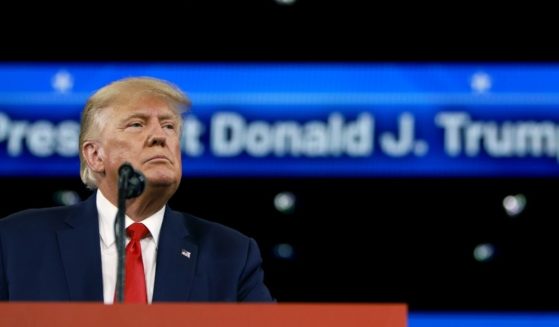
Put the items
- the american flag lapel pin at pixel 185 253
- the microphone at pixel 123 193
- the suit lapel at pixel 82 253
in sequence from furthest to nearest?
the american flag lapel pin at pixel 185 253 < the suit lapel at pixel 82 253 < the microphone at pixel 123 193

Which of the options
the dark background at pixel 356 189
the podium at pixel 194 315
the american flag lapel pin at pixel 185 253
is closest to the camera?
the podium at pixel 194 315

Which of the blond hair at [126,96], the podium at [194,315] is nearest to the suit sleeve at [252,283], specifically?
the blond hair at [126,96]

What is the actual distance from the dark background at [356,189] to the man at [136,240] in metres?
2.36

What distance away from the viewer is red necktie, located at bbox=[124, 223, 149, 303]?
6.46ft

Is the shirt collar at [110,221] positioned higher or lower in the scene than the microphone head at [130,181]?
lower

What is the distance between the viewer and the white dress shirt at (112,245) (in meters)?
2.00

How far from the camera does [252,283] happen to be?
210 cm

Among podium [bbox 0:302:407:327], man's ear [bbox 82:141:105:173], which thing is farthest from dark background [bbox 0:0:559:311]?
podium [bbox 0:302:407:327]

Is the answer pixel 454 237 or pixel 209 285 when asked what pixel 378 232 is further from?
pixel 209 285

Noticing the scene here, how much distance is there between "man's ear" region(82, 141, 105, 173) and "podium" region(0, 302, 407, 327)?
66 cm

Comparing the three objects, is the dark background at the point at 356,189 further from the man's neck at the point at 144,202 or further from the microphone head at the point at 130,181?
the microphone head at the point at 130,181


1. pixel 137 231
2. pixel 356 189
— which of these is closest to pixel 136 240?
pixel 137 231

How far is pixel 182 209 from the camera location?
14.9 ft

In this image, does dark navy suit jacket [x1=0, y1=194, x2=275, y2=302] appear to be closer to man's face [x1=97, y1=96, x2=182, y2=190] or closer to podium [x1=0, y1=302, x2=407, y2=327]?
man's face [x1=97, y1=96, x2=182, y2=190]
